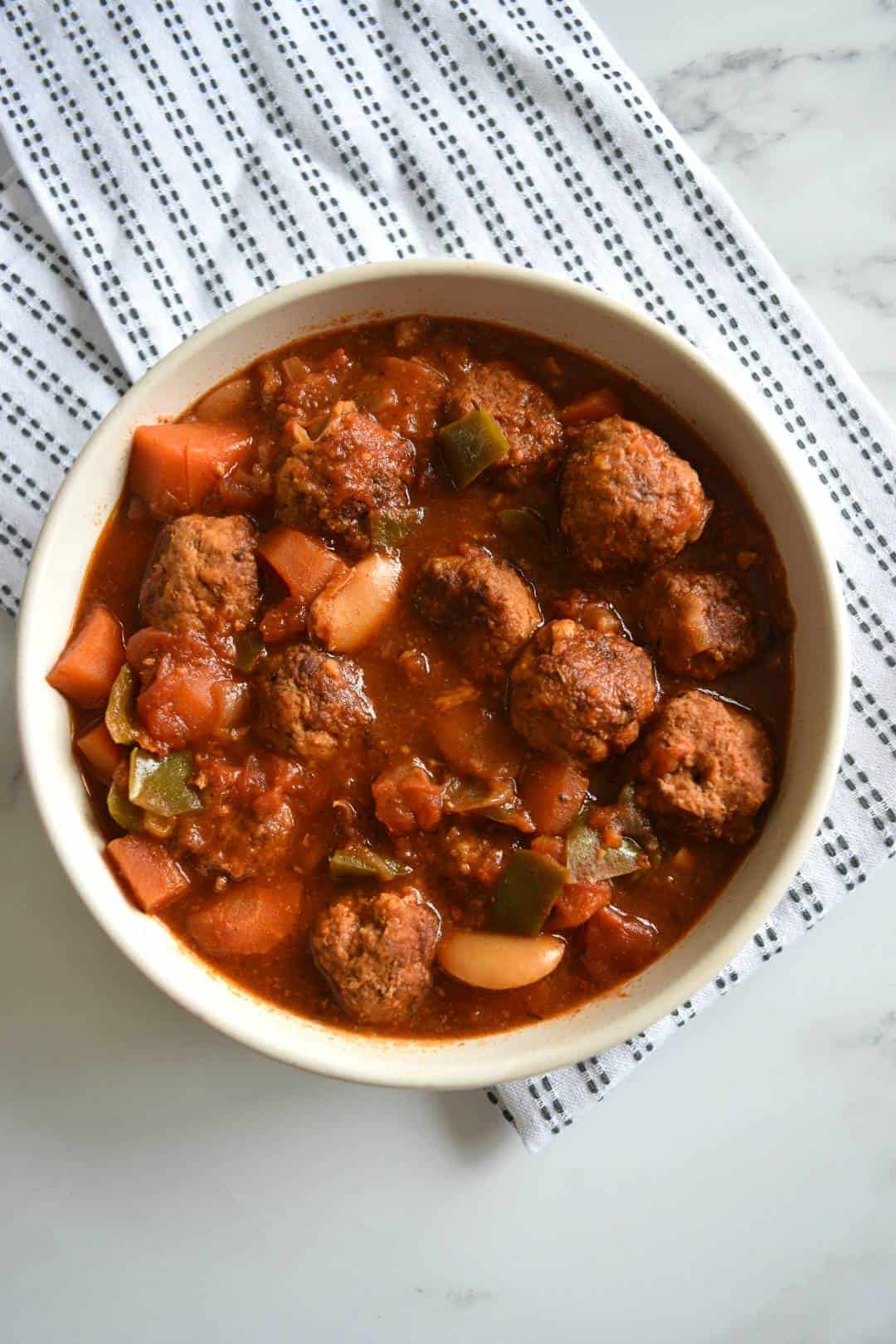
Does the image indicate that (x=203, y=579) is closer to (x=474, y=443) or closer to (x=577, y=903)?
(x=474, y=443)

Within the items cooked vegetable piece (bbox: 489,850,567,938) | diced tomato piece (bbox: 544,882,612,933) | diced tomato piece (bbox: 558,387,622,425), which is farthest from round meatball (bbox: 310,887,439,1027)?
diced tomato piece (bbox: 558,387,622,425)

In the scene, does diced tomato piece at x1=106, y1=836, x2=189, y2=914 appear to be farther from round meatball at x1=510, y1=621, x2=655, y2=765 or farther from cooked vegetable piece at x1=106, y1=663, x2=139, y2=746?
round meatball at x1=510, y1=621, x2=655, y2=765

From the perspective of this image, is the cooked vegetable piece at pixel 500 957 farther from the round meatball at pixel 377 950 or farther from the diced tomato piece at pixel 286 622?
the diced tomato piece at pixel 286 622

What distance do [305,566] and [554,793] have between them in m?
1.08

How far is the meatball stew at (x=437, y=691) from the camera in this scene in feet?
12.2

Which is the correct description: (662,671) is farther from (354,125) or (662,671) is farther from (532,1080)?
(354,125)

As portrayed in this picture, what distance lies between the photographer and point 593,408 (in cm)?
396

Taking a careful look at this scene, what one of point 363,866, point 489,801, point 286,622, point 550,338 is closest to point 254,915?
point 363,866

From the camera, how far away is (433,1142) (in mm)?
4410

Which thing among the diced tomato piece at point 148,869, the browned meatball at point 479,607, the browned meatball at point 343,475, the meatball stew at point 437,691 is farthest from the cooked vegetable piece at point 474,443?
the diced tomato piece at point 148,869

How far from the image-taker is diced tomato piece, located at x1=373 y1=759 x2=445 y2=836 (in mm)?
3799

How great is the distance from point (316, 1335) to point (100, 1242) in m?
0.88

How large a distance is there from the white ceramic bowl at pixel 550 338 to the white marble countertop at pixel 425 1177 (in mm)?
659

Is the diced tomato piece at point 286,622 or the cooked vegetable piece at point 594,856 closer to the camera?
the cooked vegetable piece at point 594,856
